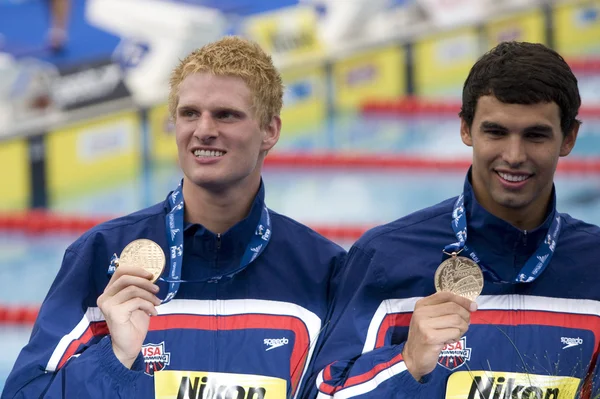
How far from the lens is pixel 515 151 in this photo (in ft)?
7.85

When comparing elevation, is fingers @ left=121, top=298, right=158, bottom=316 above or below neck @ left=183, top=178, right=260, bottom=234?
below

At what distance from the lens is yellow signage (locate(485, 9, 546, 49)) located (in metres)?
11.3

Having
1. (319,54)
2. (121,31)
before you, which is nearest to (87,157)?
(121,31)

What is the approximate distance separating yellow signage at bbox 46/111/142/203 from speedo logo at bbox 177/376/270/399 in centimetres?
526

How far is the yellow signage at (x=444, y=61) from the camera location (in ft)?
34.9

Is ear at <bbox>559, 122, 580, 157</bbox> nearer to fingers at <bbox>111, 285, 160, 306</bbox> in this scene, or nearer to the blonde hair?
the blonde hair

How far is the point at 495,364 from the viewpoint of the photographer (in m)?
2.43

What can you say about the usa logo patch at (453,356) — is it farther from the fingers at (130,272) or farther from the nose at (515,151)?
the fingers at (130,272)

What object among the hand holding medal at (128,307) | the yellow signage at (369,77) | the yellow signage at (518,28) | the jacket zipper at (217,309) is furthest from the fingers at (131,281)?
the yellow signage at (518,28)

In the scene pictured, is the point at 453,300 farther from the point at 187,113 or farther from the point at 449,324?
the point at 187,113

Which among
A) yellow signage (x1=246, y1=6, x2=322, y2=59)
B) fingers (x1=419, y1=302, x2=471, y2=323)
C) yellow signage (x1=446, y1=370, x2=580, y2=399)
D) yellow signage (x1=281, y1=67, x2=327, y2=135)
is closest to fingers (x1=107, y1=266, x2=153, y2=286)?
fingers (x1=419, y1=302, x2=471, y2=323)

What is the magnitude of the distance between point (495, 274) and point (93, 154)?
5.87 metres

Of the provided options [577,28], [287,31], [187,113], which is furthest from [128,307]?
[577,28]

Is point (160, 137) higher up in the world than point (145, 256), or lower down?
higher up
